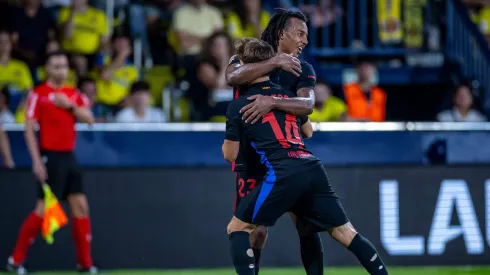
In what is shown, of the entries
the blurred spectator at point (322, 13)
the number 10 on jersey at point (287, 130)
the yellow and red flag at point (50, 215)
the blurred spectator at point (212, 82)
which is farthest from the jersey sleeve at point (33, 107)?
the blurred spectator at point (322, 13)

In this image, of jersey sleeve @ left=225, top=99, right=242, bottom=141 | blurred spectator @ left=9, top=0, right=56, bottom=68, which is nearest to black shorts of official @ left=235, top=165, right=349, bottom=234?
jersey sleeve @ left=225, top=99, right=242, bottom=141

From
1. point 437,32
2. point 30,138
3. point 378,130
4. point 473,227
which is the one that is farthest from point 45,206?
point 437,32

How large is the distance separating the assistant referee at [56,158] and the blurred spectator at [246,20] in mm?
3861

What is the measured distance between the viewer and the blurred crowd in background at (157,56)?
10.8 metres

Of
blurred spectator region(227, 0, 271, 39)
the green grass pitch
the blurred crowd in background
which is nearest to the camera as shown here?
the green grass pitch

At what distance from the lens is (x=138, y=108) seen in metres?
10.4

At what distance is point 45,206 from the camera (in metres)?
8.77

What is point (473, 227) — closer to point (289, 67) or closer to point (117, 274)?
point (117, 274)

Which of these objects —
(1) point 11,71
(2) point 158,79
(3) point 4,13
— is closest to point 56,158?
(1) point 11,71

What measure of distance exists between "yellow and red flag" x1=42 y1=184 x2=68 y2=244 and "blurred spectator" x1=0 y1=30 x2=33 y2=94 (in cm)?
276

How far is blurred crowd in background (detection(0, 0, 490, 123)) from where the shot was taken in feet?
35.5

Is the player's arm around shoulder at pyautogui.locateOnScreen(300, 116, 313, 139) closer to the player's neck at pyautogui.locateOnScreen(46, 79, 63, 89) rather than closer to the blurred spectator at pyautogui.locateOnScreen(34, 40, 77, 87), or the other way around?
the player's neck at pyautogui.locateOnScreen(46, 79, 63, 89)

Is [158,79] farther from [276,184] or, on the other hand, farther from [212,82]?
[276,184]

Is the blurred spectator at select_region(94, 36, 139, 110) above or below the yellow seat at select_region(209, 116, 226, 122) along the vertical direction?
above
